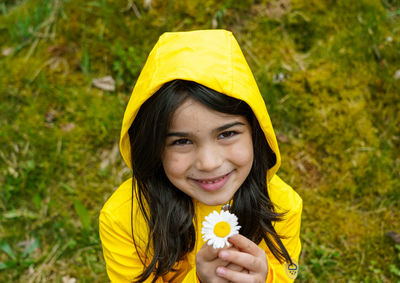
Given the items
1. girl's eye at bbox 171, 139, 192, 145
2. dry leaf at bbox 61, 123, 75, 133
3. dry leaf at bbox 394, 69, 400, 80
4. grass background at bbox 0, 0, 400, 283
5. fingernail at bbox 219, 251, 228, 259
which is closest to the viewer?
fingernail at bbox 219, 251, 228, 259

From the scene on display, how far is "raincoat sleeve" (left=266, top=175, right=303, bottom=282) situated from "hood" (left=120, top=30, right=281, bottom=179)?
20.7 inches

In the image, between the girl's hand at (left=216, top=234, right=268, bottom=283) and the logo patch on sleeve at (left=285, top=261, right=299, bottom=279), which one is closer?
the girl's hand at (left=216, top=234, right=268, bottom=283)

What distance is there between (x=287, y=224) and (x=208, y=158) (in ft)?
2.62

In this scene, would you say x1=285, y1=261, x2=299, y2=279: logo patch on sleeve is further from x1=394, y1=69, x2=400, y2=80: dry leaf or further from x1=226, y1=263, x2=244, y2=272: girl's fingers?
x1=394, y1=69, x2=400, y2=80: dry leaf

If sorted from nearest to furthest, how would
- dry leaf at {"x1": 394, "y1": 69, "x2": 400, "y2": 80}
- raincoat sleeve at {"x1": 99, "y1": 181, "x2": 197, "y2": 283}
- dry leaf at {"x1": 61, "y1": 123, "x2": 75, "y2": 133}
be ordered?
raincoat sleeve at {"x1": 99, "y1": 181, "x2": 197, "y2": 283}
dry leaf at {"x1": 394, "y1": 69, "x2": 400, "y2": 80}
dry leaf at {"x1": 61, "y1": 123, "x2": 75, "y2": 133}

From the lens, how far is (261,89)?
10.8ft

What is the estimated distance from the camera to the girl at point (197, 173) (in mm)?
1648

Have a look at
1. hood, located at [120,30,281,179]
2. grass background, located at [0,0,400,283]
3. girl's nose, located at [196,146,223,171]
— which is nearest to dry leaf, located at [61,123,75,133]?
grass background, located at [0,0,400,283]

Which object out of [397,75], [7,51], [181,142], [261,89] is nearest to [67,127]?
[7,51]

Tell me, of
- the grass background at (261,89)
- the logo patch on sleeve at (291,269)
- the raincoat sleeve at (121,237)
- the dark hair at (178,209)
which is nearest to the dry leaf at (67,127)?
the grass background at (261,89)

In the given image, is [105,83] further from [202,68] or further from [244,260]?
[244,260]

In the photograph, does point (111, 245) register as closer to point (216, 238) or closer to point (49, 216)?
point (216, 238)

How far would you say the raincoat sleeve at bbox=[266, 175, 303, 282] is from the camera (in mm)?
2176

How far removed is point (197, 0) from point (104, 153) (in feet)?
5.19
